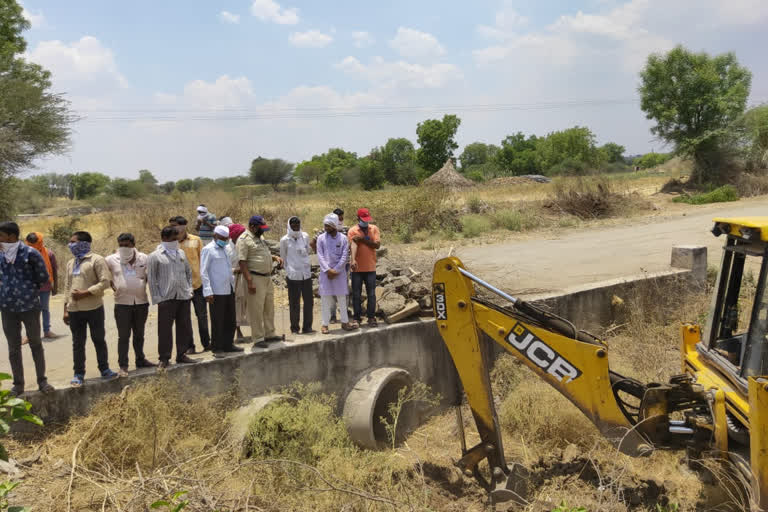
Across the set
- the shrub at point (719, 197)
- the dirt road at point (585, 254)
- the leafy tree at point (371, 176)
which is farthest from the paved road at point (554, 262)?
the leafy tree at point (371, 176)

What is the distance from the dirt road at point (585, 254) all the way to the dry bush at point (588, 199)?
2.07 metres

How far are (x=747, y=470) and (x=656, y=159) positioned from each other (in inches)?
4136

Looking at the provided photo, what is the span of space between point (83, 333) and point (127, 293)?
593mm

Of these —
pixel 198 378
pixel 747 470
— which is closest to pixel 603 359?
pixel 747 470

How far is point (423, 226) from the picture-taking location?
18.2 meters

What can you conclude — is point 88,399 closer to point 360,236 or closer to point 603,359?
point 360,236

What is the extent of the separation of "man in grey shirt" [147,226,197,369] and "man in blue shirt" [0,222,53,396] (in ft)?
3.56

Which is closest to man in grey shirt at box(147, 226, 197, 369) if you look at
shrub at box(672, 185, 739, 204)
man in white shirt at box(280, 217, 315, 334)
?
man in white shirt at box(280, 217, 315, 334)

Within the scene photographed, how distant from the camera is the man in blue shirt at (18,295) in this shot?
18.9 ft

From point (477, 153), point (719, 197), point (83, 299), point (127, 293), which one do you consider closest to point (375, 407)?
point (127, 293)

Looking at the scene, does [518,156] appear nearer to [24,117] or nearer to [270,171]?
[270,171]

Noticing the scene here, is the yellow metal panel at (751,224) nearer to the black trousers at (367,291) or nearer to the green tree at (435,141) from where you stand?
the black trousers at (367,291)

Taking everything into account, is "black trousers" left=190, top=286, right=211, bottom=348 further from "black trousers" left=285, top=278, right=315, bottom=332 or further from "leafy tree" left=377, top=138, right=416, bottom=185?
"leafy tree" left=377, top=138, right=416, bottom=185

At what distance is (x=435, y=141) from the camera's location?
47156 mm
